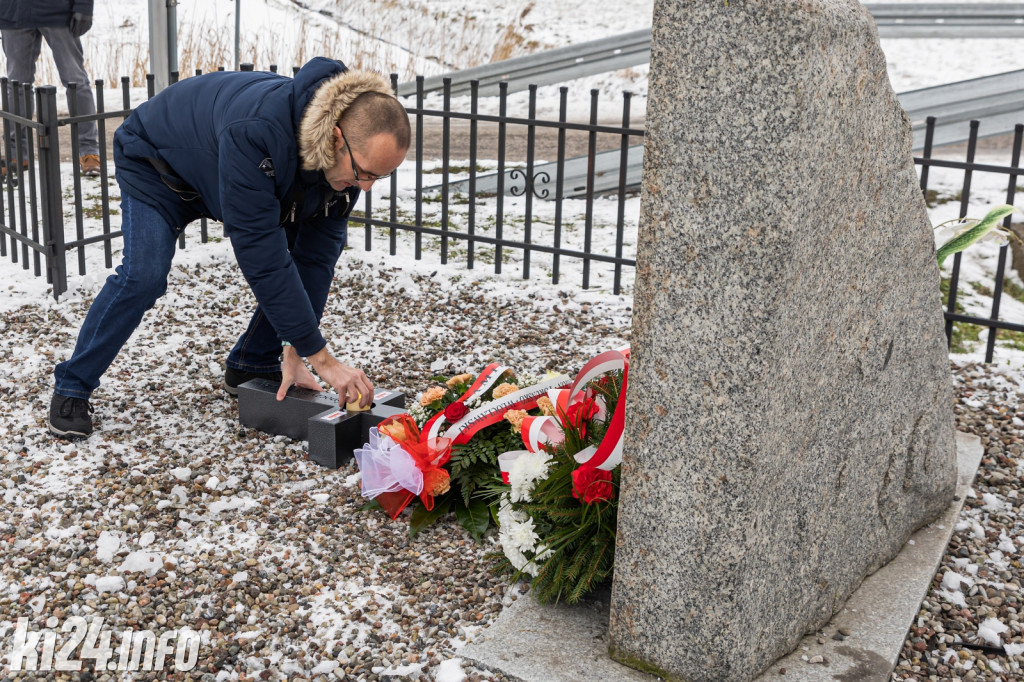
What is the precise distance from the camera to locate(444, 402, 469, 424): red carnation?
3.15 m

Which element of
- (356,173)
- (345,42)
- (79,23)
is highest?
(345,42)

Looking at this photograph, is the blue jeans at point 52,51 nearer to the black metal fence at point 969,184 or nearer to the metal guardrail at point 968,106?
the black metal fence at point 969,184

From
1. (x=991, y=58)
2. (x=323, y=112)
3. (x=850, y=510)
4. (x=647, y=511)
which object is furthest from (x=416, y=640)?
(x=991, y=58)

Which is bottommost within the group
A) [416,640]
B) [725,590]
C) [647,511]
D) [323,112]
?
[416,640]

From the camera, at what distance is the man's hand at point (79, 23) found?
21.1 ft

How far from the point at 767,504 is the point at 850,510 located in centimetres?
54

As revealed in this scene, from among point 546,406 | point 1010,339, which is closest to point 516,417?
point 546,406

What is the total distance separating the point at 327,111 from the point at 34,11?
4614 mm

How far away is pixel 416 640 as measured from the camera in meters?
2.48

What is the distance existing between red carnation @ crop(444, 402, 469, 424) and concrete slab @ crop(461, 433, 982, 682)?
74 cm

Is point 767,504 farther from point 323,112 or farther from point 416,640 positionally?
point 323,112

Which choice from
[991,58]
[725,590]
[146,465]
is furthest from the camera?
[991,58]

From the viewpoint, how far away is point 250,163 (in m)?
2.89

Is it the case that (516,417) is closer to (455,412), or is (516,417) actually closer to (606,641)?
(455,412)
